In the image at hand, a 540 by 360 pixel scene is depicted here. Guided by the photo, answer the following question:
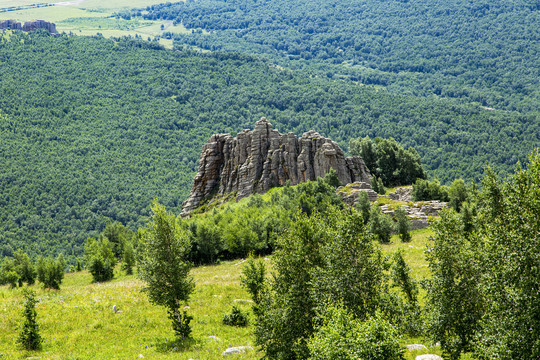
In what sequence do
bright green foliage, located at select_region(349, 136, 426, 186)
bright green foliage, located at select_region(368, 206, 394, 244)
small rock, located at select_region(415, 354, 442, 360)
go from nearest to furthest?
small rock, located at select_region(415, 354, 442, 360) < bright green foliage, located at select_region(368, 206, 394, 244) < bright green foliage, located at select_region(349, 136, 426, 186)

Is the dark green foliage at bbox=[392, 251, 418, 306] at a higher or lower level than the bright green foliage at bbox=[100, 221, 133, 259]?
higher

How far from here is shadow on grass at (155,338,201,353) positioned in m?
35.0

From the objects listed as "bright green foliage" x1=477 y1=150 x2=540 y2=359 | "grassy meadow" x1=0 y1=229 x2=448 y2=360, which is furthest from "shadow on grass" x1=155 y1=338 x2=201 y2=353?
"bright green foliage" x1=477 y1=150 x2=540 y2=359

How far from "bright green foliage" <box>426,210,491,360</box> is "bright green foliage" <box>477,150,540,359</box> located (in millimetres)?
1944

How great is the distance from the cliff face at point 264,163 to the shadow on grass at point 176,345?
3006 inches

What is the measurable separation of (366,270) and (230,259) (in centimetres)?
5900

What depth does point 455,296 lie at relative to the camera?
2655 centimetres

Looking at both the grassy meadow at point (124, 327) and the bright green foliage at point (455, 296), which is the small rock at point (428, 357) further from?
the grassy meadow at point (124, 327)

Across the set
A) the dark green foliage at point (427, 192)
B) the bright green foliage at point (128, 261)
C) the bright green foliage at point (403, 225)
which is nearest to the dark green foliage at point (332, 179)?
the dark green foliage at point (427, 192)

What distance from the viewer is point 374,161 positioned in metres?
125

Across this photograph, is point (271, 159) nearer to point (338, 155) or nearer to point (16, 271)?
point (338, 155)

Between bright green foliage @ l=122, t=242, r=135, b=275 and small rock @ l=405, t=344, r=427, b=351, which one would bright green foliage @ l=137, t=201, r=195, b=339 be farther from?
bright green foliage @ l=122, t=242, r=135, b=275

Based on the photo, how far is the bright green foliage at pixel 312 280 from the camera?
1098 inches

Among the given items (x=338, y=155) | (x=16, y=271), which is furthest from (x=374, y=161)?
(x=16, y=271)
